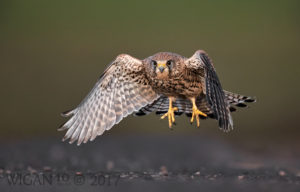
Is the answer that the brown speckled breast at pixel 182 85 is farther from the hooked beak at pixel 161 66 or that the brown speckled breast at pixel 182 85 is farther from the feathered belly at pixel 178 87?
the hooked beak at pixel 161 66

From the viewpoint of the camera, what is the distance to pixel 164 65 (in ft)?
26.8

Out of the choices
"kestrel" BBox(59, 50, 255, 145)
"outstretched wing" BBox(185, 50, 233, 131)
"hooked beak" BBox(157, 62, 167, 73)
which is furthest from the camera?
"kestrel" BBox(59, 50, 255, 145)

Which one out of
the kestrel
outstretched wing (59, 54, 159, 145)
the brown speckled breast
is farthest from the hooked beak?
outstretched wing (59, 54, 159, 145)

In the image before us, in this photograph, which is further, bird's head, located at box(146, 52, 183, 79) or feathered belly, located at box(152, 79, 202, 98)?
feathered belly, located at box(152, 79, 202, 98)

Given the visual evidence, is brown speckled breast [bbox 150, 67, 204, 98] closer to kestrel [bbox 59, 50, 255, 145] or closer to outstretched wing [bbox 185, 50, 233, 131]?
kestrel [bbox 59, 50, 255, 145]

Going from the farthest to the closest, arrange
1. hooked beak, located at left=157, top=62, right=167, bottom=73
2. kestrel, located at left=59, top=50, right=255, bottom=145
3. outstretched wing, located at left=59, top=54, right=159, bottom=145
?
outstretched wing, located at left=59, top=54, right=159, bottom=145 → kestrel, located at left=59, top=50, right=255, bottom=145 → hooked beak, located at left=157, top=62, right=167, bottom=73

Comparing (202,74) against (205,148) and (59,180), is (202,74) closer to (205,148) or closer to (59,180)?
(59,180)

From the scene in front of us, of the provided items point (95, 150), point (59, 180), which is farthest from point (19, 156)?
point (59, 180)

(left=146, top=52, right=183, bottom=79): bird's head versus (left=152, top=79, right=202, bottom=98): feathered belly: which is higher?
(left=146, top=52, right=183, bottom=79): bird's head

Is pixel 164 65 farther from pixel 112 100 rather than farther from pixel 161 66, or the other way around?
pixel 112 100

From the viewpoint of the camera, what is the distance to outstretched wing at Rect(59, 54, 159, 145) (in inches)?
338

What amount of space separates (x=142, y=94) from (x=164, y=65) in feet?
2.61

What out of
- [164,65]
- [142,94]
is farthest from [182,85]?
[142,94]

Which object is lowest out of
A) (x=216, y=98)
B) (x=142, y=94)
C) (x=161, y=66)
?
(x=216, y=98)
